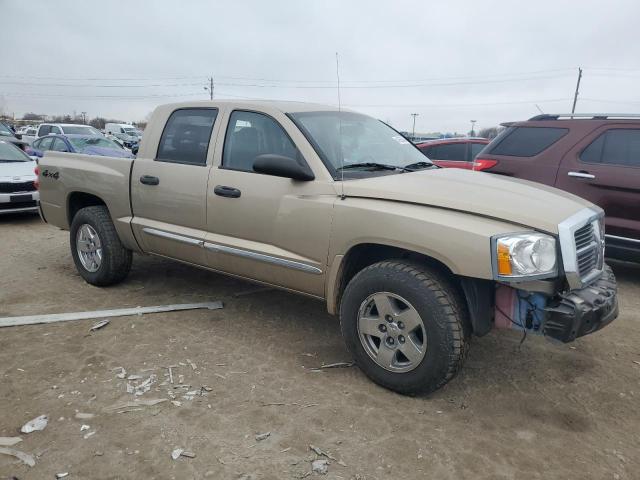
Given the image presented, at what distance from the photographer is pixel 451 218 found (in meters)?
2.83

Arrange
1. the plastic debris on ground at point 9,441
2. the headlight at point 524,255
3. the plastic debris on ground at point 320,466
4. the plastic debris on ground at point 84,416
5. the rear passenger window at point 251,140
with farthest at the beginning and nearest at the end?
the rear passenger window at point 251,140 < the plastic debris on ground at point 84,416 < the headlight at point 524,255 < the plastic debris on ground at point 9,441 < the plastic debris on ground at point 320,466

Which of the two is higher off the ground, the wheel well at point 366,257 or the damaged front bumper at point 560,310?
the wheel well at point 366,257

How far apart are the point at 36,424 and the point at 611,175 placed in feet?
18.3

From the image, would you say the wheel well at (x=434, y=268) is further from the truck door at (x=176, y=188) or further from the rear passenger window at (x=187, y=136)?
the rear passenger window at (x=187, y=136)

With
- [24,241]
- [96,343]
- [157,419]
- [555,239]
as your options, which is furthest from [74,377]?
[24,241]

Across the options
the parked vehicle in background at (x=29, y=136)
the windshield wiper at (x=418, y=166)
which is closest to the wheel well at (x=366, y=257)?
the windshield wiper at (x=418, y=166)

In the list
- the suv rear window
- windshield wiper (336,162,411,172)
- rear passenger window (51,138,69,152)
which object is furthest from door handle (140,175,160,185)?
rear passenger window (51,138,69,152)

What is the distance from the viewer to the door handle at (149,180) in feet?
13.9

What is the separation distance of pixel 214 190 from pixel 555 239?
242 cm

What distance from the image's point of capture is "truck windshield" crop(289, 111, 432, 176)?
3.52 m

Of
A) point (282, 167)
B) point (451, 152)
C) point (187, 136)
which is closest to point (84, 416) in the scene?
point (282, 167)

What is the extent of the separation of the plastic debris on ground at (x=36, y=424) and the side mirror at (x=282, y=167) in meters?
1.93

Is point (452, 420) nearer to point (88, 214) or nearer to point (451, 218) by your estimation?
point (451, 218)

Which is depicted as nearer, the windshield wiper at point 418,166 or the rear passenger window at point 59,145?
the windshield wiper at point 418,166
